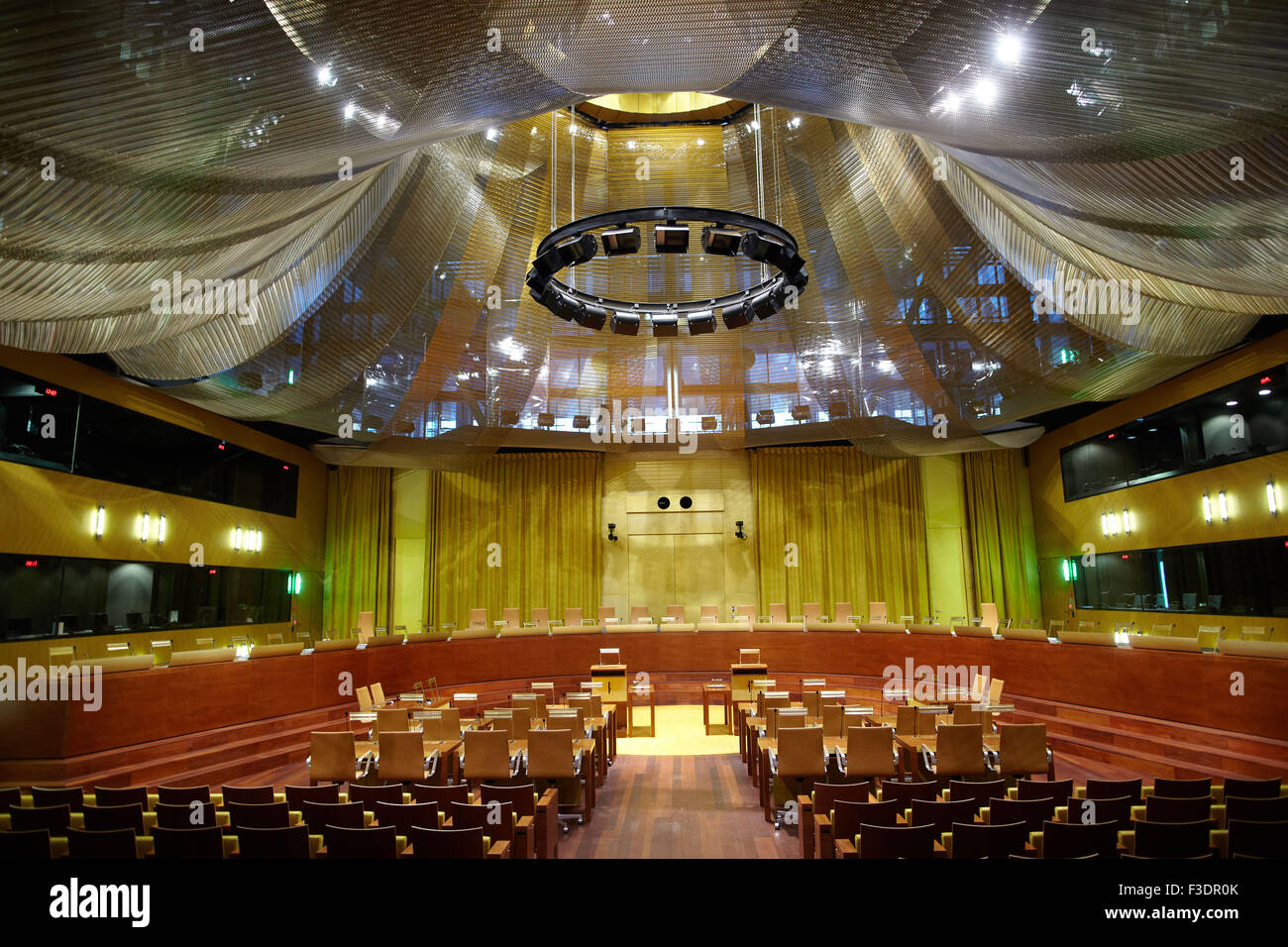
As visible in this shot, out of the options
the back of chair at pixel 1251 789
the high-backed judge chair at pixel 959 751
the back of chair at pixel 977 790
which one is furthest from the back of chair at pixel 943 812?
the high-backed judge chair at pixel 959 751

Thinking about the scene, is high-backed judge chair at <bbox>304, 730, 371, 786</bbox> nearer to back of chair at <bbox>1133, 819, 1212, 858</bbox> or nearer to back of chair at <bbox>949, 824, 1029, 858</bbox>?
back of chair at <bbox>949, 824, 1029, 858</bbox>

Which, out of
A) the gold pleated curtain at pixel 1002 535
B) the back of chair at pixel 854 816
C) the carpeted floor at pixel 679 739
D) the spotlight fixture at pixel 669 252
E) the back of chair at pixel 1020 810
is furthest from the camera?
the gold pleated curtain at pixel 1002 535

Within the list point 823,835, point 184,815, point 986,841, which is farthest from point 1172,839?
point 184,815

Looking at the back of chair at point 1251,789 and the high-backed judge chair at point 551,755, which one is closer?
the back of chair at point 1251,789

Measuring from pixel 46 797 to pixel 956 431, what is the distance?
14.9 m

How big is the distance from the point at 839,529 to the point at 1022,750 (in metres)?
12.1

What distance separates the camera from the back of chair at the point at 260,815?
474cm

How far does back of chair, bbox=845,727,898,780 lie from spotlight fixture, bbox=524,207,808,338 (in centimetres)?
556

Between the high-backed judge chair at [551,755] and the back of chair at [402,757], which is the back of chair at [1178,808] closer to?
the high-backed judge chair at [551,755]

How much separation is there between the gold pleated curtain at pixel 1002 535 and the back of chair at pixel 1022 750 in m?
11.7

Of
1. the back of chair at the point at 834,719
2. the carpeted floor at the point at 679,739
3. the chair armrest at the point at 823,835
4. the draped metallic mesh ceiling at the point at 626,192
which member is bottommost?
the carpeted floor at the point at 679,739

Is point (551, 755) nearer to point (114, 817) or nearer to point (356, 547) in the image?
point (114, 817)

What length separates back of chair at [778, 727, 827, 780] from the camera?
6859mm

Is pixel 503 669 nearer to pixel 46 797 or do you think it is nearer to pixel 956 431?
pixel 46 797
